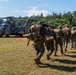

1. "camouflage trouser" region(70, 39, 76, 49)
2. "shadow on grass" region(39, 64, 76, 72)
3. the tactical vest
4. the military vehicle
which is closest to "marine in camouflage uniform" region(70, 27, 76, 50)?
"camouflage trouser" region(70, 39, 76, 49)

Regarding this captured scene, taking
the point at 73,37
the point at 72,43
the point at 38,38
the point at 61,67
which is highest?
the point at 38,38

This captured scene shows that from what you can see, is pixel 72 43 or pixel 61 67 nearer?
pixel 61 67

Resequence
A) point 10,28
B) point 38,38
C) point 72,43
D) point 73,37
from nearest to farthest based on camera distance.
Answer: point 38,38
point 73,37
point 72,43
point 10,28

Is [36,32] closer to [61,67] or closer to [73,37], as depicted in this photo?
[61,67]

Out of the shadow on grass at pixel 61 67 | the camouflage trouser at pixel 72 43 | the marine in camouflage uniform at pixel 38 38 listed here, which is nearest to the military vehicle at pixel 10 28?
the camouflage trouser at pixel 72 43

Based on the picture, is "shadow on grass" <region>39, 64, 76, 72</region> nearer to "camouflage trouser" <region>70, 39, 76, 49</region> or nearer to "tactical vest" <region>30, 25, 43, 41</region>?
"tactical vest" <region>30, 25, 43, 41</region>

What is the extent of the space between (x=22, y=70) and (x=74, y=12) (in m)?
64.6

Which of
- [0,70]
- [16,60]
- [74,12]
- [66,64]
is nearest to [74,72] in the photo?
[66,64]

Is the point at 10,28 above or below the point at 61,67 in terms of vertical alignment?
above

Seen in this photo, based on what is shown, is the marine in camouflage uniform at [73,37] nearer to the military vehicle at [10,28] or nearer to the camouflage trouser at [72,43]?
the camouflage trouser at [72,43]

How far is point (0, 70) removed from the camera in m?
11.0

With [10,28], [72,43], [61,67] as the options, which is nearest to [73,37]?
[72,43]

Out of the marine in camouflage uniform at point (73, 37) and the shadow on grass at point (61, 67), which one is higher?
the marine in camouflage uniform at point (73, 37)

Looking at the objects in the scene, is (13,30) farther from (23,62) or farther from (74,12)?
(74,12)
